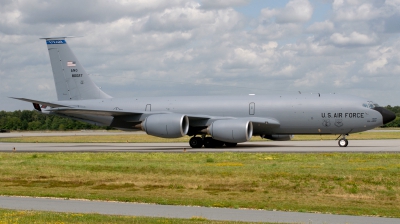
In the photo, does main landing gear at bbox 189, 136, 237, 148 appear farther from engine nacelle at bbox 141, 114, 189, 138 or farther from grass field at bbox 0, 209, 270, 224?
grass field at bbox 0, 209, 270, 224

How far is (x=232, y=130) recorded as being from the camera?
38469mm

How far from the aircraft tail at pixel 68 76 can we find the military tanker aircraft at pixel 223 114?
0.27ft

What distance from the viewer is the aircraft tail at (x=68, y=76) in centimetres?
4738

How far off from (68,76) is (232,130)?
638 inches

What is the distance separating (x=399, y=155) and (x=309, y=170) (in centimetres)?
869

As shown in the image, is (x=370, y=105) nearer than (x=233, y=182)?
No

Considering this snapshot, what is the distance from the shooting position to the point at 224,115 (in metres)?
42.1

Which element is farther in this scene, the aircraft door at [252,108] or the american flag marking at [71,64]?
the american flag marking at [71,64]

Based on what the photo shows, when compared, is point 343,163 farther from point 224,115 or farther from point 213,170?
point 224,115

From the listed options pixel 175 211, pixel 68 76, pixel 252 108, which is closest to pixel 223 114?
pixel 252 108

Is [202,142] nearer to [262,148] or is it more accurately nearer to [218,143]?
[218,143]

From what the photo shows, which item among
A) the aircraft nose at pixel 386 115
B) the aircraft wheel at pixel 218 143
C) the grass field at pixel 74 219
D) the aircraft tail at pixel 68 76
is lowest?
the grass field at pixel 74 219

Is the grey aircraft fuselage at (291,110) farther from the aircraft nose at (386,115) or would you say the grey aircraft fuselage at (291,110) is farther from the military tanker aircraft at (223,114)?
the aircraft nose at (386,115)

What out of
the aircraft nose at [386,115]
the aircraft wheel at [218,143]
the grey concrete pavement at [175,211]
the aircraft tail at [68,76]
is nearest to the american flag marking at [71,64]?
the aircraft tail at [68,76]
